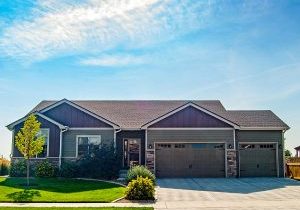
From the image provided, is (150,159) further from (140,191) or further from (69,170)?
(140,191)

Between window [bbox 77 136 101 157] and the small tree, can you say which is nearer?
the small tree

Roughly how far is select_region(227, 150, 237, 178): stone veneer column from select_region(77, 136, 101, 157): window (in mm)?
9020

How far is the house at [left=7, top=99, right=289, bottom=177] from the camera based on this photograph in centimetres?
2703

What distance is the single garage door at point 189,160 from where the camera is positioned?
1064 inches

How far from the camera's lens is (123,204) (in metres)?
15.8

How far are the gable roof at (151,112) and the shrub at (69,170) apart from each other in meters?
4.06

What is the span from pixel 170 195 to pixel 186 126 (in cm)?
962

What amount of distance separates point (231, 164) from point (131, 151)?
23.6ft

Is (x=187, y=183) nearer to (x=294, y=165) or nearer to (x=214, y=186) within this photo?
(x=214, y=186)

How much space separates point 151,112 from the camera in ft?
105

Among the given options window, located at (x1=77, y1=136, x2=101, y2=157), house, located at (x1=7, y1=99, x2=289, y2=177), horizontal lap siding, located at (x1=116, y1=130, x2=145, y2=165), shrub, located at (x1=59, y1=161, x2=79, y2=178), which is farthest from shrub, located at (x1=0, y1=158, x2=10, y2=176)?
horizontal lap siding, located at (x1=116, y1=130, x2=145, y2=165)

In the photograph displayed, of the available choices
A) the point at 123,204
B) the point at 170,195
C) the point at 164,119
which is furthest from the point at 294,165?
the point at 123,204

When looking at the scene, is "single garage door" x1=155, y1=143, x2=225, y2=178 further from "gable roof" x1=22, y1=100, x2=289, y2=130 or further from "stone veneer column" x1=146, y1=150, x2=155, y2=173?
"gable roof" x1=22, y1=100, x2=289, y2=130

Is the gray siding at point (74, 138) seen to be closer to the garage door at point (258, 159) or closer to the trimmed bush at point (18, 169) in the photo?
the trimmed bush at point (18, 169)
